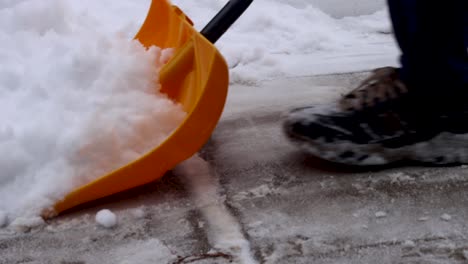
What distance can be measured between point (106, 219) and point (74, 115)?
305 millimetres

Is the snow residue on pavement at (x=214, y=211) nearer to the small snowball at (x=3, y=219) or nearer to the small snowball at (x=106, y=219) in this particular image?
the small snowball at (x=106, y=219)

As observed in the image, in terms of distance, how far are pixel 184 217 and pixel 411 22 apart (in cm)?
80

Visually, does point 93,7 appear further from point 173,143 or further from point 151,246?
point 151,246

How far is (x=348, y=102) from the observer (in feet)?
6.18

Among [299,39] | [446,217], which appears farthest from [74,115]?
[299,39]

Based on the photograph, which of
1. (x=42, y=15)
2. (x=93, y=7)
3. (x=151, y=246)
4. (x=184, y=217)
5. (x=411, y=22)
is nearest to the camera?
(x=151, y=246)

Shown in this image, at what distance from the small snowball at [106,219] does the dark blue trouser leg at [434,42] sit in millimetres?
895

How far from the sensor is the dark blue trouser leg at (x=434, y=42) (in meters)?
1.74

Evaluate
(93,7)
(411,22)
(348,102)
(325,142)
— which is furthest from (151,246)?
(93,7)

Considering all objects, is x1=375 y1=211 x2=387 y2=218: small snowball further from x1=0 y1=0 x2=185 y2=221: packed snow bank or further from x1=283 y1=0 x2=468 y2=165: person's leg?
x1=0 y1=0 x2=185 y2=221: packed snow bank

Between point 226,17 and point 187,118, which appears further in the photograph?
point 226,17

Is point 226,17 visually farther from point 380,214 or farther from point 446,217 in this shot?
point 446,217

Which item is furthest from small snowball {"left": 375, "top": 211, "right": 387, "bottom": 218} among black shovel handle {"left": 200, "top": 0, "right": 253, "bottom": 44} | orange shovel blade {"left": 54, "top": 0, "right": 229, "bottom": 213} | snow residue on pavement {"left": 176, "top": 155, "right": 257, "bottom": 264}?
black shovel handle {"left": 200, "top": 0, "right": 253, "bottom": 44}

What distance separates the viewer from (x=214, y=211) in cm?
167
